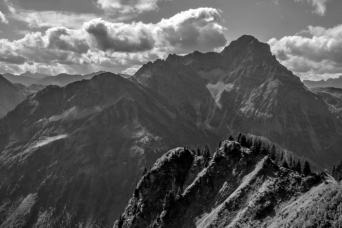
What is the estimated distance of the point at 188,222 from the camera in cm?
9844

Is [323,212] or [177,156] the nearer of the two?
[323,212]

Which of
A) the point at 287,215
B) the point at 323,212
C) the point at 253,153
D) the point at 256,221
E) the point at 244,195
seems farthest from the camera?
the point at 253,153

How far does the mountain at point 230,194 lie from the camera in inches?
3022

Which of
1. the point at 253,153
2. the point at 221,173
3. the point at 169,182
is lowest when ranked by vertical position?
the point at 169,182

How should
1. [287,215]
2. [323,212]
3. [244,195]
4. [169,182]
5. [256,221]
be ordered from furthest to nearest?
[169,182] → [244,195] → [256,221] → [287,215] → [323,212]

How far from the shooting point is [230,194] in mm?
98438

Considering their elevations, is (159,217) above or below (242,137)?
below

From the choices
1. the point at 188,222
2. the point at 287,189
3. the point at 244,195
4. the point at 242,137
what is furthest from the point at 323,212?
the point at 242,137

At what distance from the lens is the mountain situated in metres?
76.8

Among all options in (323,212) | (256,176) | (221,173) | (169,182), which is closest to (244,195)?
(256,176)

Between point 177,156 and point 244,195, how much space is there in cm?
3671

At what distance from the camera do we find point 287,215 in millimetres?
78750

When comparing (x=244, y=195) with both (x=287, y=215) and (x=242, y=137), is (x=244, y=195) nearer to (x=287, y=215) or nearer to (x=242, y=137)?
A: (x=287, y=215)

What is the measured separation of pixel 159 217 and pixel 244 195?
98.9 ft
